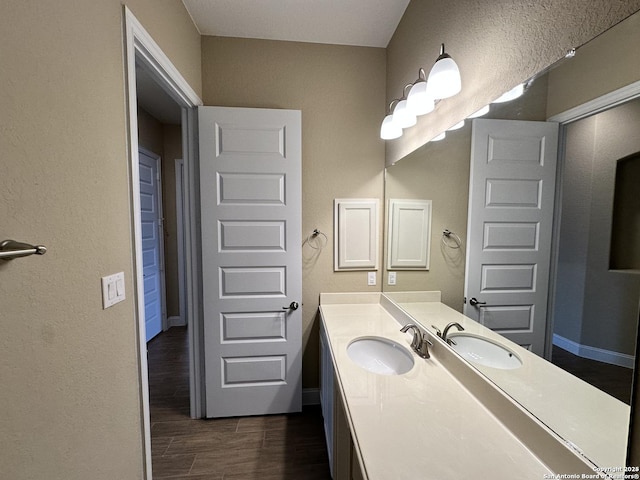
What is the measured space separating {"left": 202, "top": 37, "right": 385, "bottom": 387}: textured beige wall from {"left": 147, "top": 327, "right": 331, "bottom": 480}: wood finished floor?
15.2 inches

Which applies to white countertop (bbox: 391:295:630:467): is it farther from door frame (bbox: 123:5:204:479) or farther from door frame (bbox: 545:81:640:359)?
door frame (bbox: 123:5:204:479)

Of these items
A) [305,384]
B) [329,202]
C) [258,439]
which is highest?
[329,202]

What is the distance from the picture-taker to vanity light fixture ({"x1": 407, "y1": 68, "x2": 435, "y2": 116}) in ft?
4.28

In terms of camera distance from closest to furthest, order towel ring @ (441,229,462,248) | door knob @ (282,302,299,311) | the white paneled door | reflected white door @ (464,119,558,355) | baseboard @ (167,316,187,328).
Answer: reflected white door @ (464,119,558,355), towel ring @ (441,229,462,248), the white paneled door, door knob @ (282,302,299,311), baseboard @ (167,316,187,328)

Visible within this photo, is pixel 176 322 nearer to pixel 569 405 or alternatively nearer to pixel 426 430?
pixel 426 430

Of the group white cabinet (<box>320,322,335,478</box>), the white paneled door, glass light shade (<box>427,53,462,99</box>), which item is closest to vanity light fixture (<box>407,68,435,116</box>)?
glass light shade (<box>427,53,462,99</box>)

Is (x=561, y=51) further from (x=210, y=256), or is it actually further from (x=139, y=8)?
(x=210, y=256)

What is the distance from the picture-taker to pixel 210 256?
190 centimetres

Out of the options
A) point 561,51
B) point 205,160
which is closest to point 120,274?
point 205,160

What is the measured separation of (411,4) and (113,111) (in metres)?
1.75

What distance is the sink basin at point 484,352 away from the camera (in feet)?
3.06

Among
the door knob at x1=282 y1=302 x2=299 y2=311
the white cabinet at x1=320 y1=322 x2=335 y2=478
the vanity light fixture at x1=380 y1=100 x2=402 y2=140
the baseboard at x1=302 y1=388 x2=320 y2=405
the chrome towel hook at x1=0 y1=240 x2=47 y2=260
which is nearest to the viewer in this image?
the chrome towel hook at x1=0 y1=240 x2=47 y2=260

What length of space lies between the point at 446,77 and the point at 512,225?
0.66 metres

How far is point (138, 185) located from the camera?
1104 millimetres
